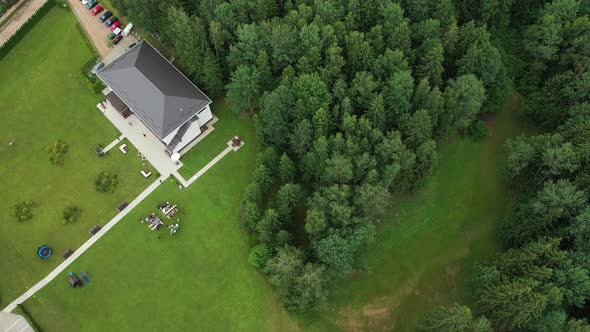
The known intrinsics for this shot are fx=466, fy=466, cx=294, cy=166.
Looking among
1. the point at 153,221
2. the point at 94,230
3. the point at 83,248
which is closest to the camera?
the point at 83,248

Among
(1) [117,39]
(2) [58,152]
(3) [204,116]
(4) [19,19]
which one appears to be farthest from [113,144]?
(4) [19,19]

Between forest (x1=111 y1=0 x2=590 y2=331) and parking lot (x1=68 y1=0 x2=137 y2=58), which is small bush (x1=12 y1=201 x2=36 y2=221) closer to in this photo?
parking lot (x1=68 y1=0 x2=137 y2=58)

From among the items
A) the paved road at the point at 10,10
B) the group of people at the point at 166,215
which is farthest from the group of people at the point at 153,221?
the paved road at the point at 10,10

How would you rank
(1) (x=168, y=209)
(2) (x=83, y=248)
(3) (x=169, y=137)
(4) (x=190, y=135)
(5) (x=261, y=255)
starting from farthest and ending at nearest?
(4) (x=190, y=135) < (3) (x=169, y=137) < (1) (x=168, y=209) < (2) (x=83, y=248) < (5) (x=261, y=255)

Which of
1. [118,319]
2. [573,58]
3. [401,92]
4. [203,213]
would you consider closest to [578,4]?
[573,58]

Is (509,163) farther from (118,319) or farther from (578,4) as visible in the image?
(118,319)

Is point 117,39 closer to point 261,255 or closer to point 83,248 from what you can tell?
point 83,248

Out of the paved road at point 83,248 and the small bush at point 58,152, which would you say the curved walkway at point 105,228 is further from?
the small bush at point 58,152
